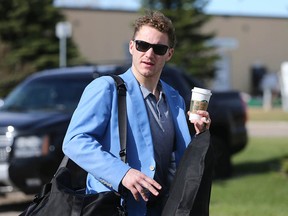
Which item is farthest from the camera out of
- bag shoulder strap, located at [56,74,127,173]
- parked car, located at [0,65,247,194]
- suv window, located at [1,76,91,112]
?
suv window, located at [1,76,91,112]

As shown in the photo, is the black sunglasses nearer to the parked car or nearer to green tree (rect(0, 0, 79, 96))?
the parked car

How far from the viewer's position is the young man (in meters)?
3.29

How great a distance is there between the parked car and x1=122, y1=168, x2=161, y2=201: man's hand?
4.98 m

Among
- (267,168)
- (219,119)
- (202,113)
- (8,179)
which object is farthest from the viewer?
(267,168)

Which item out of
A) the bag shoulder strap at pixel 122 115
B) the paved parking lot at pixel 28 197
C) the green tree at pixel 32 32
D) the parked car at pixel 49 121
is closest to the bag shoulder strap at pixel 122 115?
the bag shoulder strap at pixel 122 115

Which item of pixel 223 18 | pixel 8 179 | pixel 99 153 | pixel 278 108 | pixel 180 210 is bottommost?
pixel 278 108

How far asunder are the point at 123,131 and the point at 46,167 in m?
5.01

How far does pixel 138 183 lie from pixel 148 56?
0.66m

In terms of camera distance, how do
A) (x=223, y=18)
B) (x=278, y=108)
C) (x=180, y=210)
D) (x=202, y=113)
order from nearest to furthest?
(x=180, y=210)
(x=202, y=113)
(x=278, y=108)
(x=223, y=18)

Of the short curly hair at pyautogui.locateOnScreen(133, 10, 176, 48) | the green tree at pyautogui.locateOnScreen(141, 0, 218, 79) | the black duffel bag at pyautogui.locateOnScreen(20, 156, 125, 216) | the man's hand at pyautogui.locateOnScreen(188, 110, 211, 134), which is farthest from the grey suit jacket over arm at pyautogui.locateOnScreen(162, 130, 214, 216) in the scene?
the green tree at pyautogui.locateOnScreen(141, 0, 218, 79)

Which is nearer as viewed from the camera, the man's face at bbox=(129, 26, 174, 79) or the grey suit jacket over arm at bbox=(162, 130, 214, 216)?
the grey suit jacket over arm at bbox=(162, 130, 214, 216)

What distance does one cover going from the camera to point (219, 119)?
36.6ft

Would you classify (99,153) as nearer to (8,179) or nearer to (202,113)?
(202,113)

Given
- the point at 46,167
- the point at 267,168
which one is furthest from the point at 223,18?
the point at 46,167
